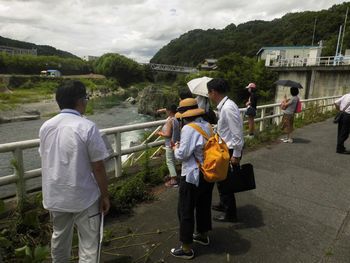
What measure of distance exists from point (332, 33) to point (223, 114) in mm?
79023

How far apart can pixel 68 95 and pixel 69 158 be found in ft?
1.58

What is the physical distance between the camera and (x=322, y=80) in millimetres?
27859

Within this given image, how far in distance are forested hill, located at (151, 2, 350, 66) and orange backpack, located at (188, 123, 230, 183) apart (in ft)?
183

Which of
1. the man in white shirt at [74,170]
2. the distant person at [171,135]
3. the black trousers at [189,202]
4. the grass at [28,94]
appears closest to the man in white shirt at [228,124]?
the black trousers at [189,202]

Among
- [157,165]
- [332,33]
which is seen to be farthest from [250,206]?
[332,33]

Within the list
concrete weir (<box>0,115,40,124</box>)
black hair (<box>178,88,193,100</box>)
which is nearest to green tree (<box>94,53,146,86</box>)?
concrete weir (<box>0,115,40,124</box>)

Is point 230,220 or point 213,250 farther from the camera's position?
point 230,220

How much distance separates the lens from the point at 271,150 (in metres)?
7.51

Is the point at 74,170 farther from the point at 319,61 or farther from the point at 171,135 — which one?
the point at 319,61

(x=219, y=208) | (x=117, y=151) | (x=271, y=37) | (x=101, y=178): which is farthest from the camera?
(x=271, y=37)

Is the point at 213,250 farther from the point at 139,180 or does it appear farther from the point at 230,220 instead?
the point at 139,180

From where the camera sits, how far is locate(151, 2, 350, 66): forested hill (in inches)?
2761

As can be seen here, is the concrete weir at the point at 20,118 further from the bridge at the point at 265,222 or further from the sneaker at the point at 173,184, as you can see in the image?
the sneaker at the point at 173,184

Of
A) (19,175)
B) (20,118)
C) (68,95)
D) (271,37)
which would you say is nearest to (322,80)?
(19,175)
